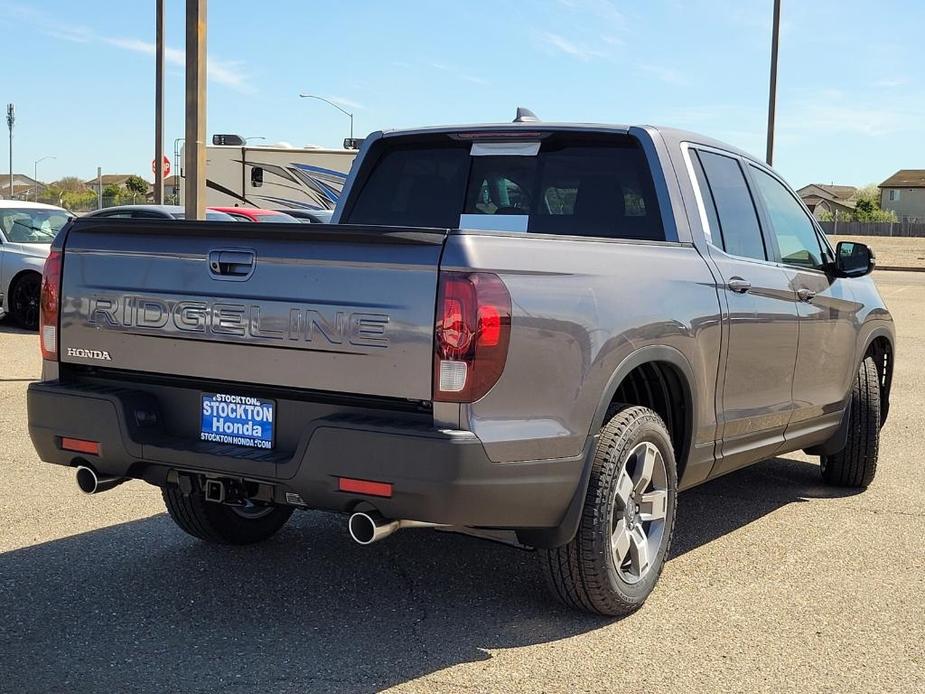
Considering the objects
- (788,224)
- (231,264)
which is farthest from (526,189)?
(231,264)

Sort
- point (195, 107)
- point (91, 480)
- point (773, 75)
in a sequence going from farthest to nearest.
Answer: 1. point (773, 75)
2. point (195, 107)
3. point (91, 480)

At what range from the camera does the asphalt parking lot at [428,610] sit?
391 cm

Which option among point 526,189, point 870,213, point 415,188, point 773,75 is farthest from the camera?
point 870,213

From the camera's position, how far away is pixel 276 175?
2919 cm

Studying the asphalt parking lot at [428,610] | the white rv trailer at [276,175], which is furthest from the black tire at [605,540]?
the white rv trailer at [276,175]

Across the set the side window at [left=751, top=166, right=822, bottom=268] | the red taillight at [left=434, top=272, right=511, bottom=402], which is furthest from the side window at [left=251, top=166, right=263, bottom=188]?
the red taillight at [left=434, top=272, right=511, bottom=402]

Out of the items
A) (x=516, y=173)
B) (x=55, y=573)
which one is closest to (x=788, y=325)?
(x=516, y=173)

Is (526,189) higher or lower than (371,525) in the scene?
higher

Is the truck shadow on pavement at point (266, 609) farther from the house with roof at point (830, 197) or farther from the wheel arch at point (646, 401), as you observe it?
the house with roof at point (830, 197)

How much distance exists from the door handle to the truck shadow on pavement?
128cm

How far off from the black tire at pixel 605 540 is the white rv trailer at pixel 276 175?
24572 millimetres

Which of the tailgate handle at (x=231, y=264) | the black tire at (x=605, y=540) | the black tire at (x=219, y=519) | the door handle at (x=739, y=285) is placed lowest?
the black tire at (x=219, y=519)

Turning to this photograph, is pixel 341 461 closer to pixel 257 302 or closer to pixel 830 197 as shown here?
pixel 257 302

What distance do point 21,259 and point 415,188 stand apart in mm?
10948
